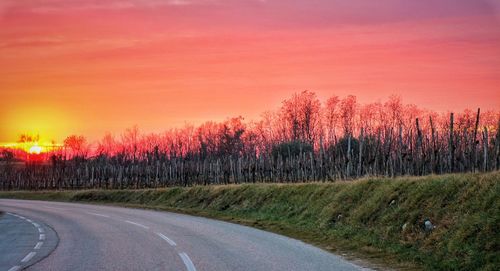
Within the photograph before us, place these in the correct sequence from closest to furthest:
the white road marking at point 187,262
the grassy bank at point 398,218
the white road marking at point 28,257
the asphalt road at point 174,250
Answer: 1. the white road marking at point 187,262
2. the asphalt road at point 174,250
3. the grassy bank at point 398,218
4. the white road marking at point 28,257

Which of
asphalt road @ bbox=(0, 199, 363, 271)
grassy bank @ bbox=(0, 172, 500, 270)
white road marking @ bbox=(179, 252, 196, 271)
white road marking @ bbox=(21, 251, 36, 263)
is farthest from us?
white road marking @ bbox=(21, 251, 36, 263)

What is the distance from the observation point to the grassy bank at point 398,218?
41.8 feet

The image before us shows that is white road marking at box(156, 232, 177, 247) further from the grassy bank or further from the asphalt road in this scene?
the grassy bank

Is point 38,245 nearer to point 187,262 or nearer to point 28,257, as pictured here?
point 28,257

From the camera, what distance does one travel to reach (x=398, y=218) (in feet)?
55.3

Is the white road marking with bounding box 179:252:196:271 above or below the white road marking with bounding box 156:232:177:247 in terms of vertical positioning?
below

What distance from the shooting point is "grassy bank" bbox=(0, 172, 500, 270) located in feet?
41.8

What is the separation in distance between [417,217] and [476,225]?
2.91m

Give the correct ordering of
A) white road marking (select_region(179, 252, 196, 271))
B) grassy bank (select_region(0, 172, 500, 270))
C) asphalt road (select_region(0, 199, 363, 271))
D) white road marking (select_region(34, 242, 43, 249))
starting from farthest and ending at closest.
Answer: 1. white road marking (select_region(34, 242, 43, 249))
2. grassy bank (select_region(0, 172, 500, 270))
3. asphalt road (select_region(0, 199, 363, 271))
4. white road marking (select_region(179, 252, 196, 271))

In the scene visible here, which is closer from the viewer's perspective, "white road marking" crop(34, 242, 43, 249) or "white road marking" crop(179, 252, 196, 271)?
"white road marking" crop(179, 252, 196, 271)

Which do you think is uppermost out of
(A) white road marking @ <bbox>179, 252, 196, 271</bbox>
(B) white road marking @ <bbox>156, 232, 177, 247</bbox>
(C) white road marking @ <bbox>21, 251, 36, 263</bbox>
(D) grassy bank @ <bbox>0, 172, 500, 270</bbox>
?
(D) grassy bank @ <bbox>0, 172, 500, 270</bbox>

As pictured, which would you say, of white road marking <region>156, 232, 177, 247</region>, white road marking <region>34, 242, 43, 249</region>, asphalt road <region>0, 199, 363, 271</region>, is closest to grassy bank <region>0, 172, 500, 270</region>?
asphalt road <region>0, 199, 363, 271</region>

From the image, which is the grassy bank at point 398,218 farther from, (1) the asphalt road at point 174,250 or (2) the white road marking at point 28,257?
(2) the white road marking at point 28,257

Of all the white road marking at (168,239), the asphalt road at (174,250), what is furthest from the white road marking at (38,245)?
the white road marking at (168,239)
